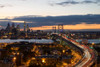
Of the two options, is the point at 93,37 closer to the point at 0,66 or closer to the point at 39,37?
the point at 39,37

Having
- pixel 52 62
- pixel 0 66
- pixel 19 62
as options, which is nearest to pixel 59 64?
pixel 52 62

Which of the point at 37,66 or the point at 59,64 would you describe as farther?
the point at 59,64

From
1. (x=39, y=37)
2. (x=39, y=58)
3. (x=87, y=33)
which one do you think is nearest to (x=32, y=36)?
(x=39, y=37)

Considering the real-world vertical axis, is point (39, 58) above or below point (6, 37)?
above

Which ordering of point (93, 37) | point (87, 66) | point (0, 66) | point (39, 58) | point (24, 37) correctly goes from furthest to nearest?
1. point (24, 37)
2. point (93, 37)
3. point (39, 58)
4. point (87, 66)
5. point (0, 66)

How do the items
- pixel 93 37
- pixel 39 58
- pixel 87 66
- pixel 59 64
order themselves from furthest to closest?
Answer: pixel 93 37
pixel 39 58
pixel 59 64
pixel 87 66

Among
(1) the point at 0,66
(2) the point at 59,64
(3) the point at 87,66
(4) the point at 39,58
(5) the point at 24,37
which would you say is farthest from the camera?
(5) the point at 24,37

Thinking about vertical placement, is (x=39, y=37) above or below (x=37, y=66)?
below

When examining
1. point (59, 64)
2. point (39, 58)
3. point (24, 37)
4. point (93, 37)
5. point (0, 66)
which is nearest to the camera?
point (0, 66)

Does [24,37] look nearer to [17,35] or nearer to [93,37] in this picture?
[17,35]
